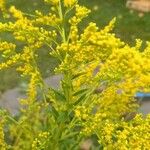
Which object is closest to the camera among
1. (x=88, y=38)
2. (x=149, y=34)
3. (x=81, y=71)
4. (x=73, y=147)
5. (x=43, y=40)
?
(x=88, y=38)

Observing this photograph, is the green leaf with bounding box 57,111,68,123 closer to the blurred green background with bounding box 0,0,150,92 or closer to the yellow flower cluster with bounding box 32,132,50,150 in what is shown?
the yellow flower cluster with bounding box 32,132,50,150

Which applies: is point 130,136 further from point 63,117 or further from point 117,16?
point 117,16

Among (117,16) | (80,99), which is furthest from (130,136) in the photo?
(117,16)

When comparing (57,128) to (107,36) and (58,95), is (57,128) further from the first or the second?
(107,36)

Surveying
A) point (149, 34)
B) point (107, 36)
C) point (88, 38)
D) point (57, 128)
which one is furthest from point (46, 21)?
point (149, 34)

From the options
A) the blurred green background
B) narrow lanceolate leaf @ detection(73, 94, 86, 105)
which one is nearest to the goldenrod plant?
narrow lanceolate leaf @ detection(73, 94, 86, 105)

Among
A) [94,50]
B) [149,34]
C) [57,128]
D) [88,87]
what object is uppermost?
[94,50]

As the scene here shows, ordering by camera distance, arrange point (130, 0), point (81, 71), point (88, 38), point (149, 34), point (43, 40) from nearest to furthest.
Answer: point (88, 38) → point (43, 40) → point (81, 71) → point (149, 34) → point (130, 0)

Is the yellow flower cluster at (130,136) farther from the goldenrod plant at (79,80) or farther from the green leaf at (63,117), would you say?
the green leaf at (63,117)
